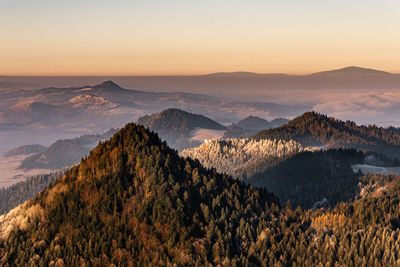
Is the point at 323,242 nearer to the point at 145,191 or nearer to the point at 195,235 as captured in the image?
the point at 195,235

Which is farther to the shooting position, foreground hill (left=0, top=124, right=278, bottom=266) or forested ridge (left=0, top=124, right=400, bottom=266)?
foreground hill (left=0, top=124, right=278, bottom=266)

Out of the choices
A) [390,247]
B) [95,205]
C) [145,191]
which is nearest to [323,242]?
[390,247]

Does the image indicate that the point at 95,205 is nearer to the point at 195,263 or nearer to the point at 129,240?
the point at 129,240

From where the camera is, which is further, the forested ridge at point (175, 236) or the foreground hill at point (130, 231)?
the foreground hill at point (130, 231)

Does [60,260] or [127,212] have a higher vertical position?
[127,212]

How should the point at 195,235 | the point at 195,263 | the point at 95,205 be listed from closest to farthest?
the point at 195,263, the point at 195,235, the point at 95,205

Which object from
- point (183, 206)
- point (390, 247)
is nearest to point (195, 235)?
point (183, 206)

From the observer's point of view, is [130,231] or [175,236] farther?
[130,231]

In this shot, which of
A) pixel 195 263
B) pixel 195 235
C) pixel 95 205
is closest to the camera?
pixel 195 263

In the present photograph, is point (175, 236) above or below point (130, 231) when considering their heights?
above

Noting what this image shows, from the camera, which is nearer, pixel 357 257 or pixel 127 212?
pixel 357 257
